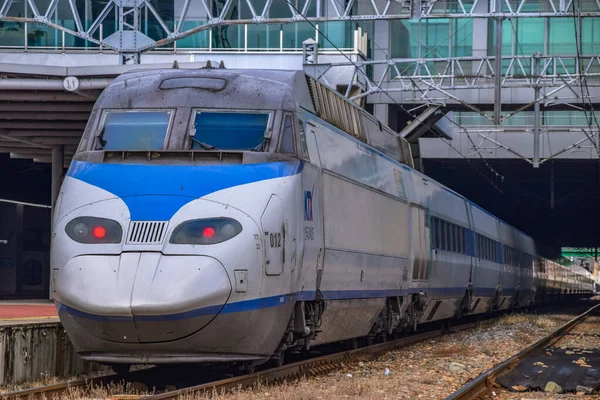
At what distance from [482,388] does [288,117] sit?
3890 millimetres

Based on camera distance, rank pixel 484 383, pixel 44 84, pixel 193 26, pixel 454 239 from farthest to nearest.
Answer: pixel 193 26, pixel 454 239, pixel 44 84, pixel 484 383

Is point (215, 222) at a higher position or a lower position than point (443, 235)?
lower

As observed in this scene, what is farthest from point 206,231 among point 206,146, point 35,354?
point 35,354

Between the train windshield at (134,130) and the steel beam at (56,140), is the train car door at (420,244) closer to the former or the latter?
the train windshield at (134,130)

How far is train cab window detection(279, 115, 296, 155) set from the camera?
1190 cm

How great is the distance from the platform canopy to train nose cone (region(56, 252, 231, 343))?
313 inches

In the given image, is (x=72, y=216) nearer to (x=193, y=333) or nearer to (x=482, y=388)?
(x=193, y=333)

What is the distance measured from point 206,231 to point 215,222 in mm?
136

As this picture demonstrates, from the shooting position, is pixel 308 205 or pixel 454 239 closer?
pixel 308 205

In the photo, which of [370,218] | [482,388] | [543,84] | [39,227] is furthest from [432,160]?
[482,388]

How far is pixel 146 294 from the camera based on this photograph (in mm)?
10195

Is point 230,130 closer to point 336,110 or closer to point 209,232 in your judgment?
point 209,232

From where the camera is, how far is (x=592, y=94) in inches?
1662

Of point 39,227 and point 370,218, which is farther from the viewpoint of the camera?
point 39,227
